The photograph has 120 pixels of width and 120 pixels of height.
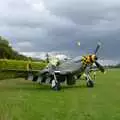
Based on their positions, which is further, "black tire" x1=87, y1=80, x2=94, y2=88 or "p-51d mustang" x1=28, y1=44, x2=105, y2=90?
"black tire" x1=87, y1=80, x2=94, y2=88

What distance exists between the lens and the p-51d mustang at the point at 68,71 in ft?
93.9

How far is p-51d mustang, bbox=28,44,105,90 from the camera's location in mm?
28619

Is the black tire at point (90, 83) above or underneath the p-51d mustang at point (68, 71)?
underneath

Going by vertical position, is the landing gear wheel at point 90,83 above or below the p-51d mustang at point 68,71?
below

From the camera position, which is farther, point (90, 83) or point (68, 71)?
point (90, 83)

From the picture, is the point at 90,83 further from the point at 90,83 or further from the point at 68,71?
the point at 68,71

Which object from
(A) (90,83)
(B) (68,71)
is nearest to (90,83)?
(A) (90,83)

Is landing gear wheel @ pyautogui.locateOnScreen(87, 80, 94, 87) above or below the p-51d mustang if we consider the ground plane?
below

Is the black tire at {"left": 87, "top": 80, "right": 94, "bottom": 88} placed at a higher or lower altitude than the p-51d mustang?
lower

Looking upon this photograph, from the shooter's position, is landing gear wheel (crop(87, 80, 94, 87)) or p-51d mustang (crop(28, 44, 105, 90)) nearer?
p-51d mustang (crop(28, 44, 105, 90))

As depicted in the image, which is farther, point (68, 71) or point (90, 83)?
point (90, 83)

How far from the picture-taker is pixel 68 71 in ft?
96.0

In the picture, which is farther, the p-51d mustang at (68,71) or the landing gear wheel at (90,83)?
the landing gear wheel at (90,83)

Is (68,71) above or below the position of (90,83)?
above
